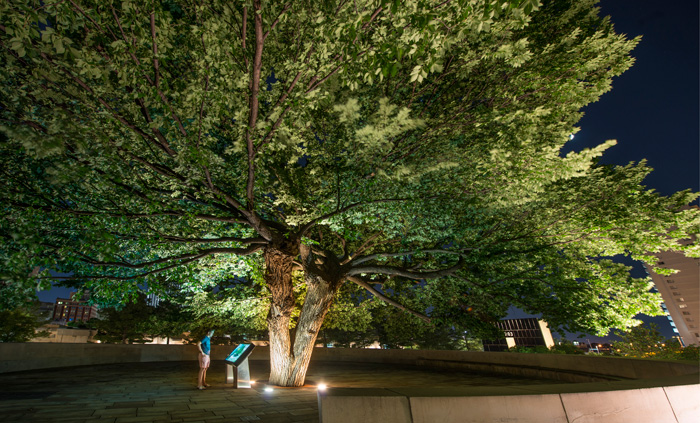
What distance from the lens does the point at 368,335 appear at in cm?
5353

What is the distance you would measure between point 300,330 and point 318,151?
636cm

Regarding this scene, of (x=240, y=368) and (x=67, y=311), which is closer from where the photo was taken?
(x=240, y=368)

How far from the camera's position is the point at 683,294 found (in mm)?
159875

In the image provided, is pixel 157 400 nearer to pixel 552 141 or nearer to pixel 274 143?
pixel 274 143

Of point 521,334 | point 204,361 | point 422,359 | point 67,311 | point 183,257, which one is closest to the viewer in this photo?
point 204,361

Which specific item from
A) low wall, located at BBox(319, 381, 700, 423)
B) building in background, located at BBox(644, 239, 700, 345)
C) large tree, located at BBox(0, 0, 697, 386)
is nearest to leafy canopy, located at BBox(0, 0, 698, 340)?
large tree, located at BBox(0, 0, 697, 386)

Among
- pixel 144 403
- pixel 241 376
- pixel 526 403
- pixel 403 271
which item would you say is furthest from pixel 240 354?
pixel 526 403

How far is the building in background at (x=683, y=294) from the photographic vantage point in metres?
148

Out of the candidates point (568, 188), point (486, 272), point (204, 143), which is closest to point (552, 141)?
point (568, 188)

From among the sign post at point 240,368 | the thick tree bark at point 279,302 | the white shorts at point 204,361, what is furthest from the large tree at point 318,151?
the white shorts at point 204,361

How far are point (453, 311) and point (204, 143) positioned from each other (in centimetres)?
1184

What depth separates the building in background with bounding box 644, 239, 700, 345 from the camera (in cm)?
14762

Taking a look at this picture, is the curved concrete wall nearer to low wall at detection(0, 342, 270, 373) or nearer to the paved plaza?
low wall at detection(0, 342, 270, 373)

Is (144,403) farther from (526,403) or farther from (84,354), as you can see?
(84,354)
